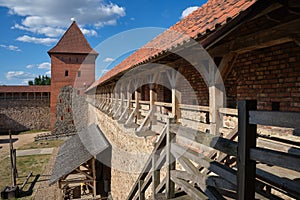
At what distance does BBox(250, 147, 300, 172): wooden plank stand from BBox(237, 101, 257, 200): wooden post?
4 cm

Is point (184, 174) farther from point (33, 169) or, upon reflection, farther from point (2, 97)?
point (2, 97)

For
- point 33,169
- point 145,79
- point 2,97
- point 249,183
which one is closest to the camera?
point 249,183

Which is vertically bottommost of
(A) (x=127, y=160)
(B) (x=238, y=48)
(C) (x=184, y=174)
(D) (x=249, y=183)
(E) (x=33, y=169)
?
(E) (x=33, y=169)

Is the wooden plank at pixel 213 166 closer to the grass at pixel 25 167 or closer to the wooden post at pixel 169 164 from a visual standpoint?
the wooden post at pixel 169 164

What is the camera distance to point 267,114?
1.48 meters

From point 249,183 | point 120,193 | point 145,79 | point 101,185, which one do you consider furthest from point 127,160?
point 249,183

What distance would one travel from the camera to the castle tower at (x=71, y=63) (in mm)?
29250

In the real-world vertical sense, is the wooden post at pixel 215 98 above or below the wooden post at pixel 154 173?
above

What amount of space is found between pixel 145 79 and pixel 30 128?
2870 cm

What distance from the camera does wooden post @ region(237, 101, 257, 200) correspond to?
1595 mm

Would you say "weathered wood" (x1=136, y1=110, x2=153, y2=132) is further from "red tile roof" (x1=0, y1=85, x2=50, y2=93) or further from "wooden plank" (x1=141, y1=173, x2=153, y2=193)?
"red tile roof" (x1=0, y1=85, x2=50, y2=93)

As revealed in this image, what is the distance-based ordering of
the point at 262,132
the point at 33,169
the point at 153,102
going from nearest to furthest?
the point at 262,132
the point at 153,102
the point at 33,169

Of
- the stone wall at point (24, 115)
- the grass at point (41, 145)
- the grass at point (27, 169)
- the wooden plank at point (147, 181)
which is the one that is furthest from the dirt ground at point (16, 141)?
the wooden plank at point (147, 181)

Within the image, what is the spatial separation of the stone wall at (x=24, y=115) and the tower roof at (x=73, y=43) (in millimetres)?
7209
